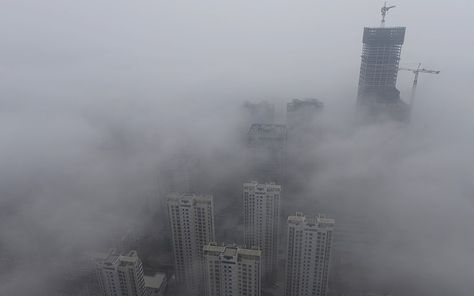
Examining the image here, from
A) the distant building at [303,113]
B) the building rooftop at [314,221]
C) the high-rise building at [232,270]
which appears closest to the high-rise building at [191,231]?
the high-rise building at [232,270]

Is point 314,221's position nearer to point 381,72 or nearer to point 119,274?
A: point 119,274

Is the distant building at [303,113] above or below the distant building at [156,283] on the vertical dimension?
above

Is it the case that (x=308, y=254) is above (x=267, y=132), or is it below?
below


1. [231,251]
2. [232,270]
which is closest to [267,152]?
[231,251]

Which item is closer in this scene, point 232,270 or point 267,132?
point 232,270

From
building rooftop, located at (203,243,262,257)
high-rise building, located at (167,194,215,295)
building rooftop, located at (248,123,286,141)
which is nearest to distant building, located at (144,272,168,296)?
high-rise building, located at (167,194,215,295)

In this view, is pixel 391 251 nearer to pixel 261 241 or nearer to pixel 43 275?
pixel 261 241

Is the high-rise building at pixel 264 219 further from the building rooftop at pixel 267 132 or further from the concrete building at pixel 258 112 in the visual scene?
the concrete building at pixel 258 112
